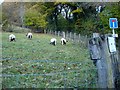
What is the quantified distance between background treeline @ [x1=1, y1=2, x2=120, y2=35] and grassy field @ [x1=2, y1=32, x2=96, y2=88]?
24cm

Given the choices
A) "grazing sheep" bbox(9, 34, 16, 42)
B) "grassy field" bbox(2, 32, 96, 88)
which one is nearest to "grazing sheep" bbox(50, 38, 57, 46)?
"grassy field" bbox(2, 32, 96, 88)

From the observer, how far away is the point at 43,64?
2.86 meters

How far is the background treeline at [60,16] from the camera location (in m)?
3.23

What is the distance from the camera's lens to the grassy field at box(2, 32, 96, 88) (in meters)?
2.04

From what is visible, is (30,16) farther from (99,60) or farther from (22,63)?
(99,60)

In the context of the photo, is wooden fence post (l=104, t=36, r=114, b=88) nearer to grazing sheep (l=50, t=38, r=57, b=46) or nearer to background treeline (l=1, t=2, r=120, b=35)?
background treeline (l=1, t=2, r=120, b=35)

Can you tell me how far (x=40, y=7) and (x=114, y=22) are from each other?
1.91 m

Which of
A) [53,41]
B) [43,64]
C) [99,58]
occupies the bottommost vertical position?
[43,64]

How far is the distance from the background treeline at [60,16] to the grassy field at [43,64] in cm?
24

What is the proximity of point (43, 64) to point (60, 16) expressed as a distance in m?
1.38

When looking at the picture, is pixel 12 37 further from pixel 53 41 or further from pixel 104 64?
pixel 104 64

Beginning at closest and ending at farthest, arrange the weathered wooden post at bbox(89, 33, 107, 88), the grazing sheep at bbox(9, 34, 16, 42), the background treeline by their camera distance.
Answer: the weathered wooden post at bbox(89, 33, 107, 88), the background treeline, the grazing sheep at bbox(9, 34, 16, 42)

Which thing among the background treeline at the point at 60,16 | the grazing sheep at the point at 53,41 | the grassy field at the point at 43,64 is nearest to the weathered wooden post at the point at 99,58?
the grassy field at the point at 43,64

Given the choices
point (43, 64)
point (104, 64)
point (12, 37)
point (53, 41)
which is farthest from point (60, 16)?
point (104, 64)
